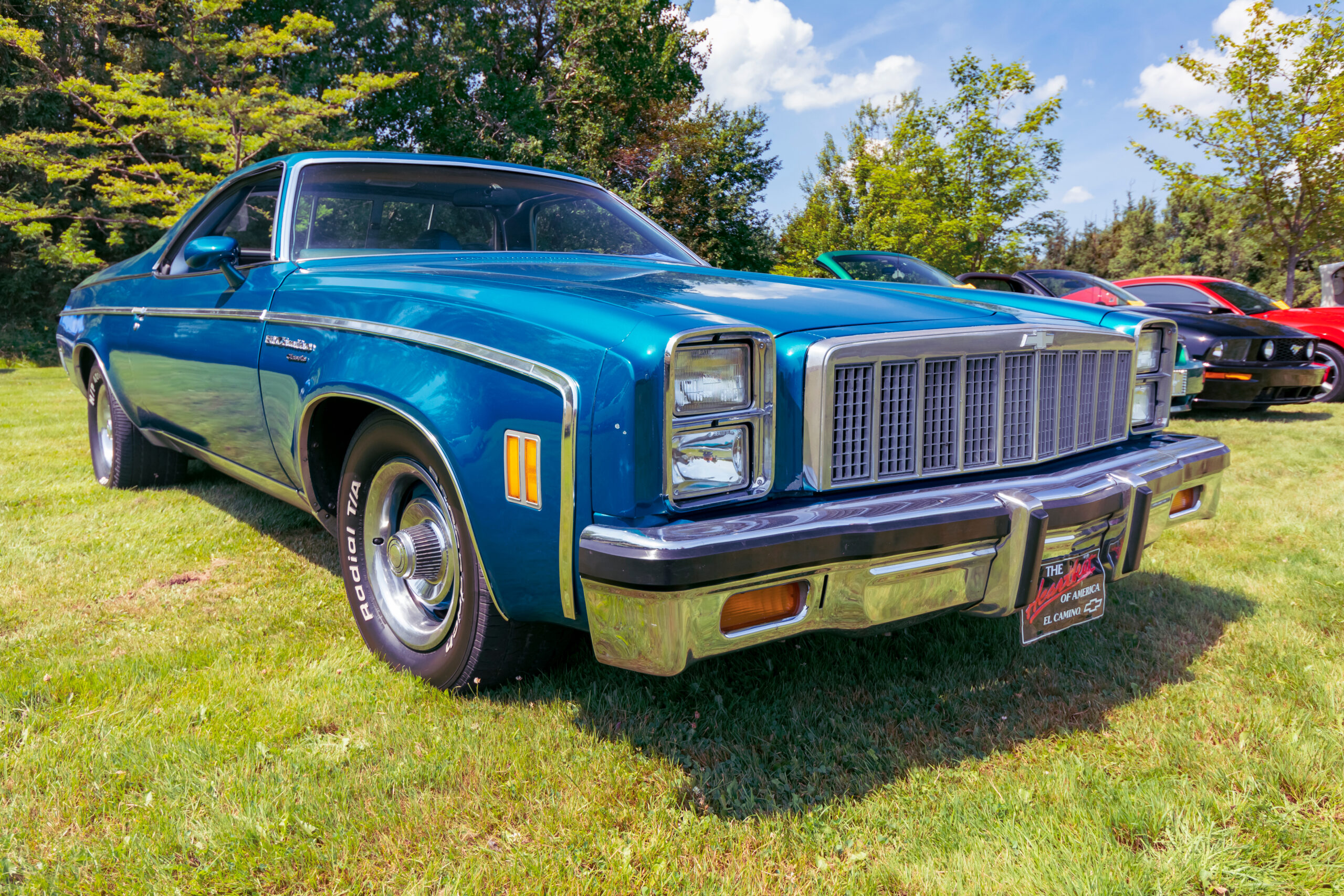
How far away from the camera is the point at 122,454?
187 inches

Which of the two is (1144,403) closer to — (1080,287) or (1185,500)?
(1185,500)

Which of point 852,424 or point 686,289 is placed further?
point 686,289

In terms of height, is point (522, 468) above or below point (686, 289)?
below

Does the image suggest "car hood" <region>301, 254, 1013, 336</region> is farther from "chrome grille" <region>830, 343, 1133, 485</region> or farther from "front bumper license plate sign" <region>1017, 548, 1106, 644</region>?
"front bumper license plate sign" <region>1017, 548, 1106, 644</region>

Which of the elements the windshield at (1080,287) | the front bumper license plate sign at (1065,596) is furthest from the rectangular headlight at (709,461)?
the windshield at (1080,287)

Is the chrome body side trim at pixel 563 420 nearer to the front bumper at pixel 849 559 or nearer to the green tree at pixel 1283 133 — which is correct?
the front bumper at pixel 849 559

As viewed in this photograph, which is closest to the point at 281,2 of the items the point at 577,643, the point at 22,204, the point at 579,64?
the point at 579,64

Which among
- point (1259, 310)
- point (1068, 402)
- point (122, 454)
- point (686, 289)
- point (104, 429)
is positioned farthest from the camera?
point (1259, 310)

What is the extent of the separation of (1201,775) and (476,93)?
2196 cm

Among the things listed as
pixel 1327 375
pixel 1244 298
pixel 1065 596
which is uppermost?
pixel 1244 298

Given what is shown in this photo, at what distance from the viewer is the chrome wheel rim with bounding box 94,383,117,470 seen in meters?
4.85

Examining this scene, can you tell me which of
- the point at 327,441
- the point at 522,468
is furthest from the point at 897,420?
the point at 327,441

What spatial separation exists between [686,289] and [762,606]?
3.11 ft

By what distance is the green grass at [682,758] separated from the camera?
1714mm
